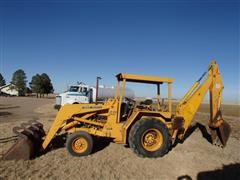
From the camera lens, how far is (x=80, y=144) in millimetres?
7109

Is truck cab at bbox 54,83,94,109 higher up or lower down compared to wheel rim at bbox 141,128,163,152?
higher up

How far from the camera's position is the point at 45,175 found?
5414 mm

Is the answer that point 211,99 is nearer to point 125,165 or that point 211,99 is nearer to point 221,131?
point 221,131

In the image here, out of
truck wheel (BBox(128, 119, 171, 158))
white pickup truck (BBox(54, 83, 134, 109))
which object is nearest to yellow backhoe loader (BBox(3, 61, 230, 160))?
truck wheel (BBox(128, 119, 171, 158))

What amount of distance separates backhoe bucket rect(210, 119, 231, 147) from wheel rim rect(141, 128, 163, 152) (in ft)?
7.58

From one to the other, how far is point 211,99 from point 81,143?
4.93 meters

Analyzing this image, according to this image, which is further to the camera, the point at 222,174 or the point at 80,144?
the point at 80,144

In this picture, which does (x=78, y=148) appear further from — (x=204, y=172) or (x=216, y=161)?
(x=216, y=161)

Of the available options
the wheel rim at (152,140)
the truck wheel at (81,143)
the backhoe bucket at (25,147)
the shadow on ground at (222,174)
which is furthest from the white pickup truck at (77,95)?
the shadow on ground at (222,174)

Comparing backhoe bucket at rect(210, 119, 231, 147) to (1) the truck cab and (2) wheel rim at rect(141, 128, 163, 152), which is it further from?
(1) the truck cab

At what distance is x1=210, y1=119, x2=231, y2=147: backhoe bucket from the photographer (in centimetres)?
812

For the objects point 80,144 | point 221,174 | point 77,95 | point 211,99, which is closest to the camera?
point 221,174

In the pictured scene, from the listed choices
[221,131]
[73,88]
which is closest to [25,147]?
[221,131]

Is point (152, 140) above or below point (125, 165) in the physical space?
above
